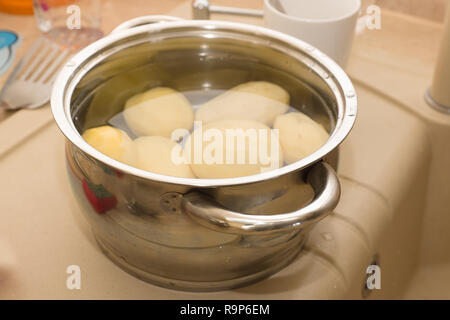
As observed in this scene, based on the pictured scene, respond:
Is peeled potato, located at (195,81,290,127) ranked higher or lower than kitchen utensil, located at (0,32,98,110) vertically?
higher

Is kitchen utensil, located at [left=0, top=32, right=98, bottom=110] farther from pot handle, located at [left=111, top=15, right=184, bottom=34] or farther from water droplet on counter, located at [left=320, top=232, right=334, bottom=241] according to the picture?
water droplet on counter, located at [left=320, top=232, right=334, bottom=241]

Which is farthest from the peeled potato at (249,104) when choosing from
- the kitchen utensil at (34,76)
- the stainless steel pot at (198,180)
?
the kitchen utensil at (34,76)

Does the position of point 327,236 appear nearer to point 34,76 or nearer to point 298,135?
point 298,135

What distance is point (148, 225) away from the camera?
0.26 meters

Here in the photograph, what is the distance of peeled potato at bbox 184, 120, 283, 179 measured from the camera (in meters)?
0.27

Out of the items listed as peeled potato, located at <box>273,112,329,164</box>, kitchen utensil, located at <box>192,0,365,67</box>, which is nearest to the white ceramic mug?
kitchen utensil, located at <box>192,0,365,67</box>

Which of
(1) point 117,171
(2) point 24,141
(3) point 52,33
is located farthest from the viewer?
(3) point 52,33

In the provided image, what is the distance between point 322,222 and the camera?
0.34 meters

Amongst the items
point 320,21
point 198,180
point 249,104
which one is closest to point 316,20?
point 320,21

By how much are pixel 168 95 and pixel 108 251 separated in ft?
0.32

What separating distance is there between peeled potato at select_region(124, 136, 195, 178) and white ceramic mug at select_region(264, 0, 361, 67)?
0.49 feet

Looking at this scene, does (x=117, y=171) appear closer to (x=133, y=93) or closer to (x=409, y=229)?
(x=133, y=93)

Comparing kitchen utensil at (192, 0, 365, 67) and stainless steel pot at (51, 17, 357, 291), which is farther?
kitchen utensil at (192, 0, 365, 67)

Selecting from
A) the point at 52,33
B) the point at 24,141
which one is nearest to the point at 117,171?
the point at 24,141
